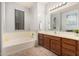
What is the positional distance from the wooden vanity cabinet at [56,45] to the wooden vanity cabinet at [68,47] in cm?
19

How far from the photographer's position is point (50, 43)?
3.13 metres

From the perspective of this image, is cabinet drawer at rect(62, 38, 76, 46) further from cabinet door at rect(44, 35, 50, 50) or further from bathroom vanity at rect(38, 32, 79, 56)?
cabinet door at rect(44, 35, 50, 50)

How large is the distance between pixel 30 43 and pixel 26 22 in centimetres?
90

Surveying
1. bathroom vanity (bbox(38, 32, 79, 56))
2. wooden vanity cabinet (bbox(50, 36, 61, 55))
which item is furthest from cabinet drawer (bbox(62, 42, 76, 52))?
wooden vanity cabinet (bbox(50, 36, 61, 55))

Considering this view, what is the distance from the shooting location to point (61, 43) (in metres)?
2.53

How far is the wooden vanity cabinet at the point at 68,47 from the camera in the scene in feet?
6.93

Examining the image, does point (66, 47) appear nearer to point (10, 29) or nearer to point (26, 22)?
point (26, 22)

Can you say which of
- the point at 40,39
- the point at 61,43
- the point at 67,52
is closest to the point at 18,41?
the point at 40,39

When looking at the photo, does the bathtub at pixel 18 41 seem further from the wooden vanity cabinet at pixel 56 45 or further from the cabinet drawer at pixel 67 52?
the cabinet drawer at pixel 67 52

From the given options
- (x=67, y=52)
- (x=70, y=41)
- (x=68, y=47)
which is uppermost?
(x=70, y=41)

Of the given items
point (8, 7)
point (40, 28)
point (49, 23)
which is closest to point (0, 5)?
point (8, 7)

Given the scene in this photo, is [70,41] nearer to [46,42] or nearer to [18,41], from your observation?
[46,42]

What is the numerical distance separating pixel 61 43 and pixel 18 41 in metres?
1.26

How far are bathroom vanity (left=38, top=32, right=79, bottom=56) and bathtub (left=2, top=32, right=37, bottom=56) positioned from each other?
397mm
